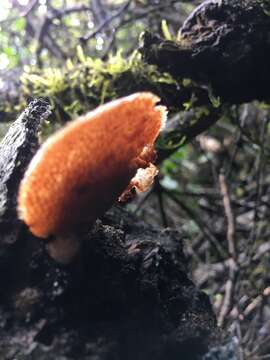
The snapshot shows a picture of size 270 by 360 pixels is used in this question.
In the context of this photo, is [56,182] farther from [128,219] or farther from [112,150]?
[128,219]

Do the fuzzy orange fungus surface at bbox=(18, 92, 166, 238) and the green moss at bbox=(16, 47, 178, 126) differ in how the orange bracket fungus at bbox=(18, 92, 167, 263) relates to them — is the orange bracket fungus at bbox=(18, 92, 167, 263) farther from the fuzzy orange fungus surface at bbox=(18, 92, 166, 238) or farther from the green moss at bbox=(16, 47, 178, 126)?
the green moss at bbox=(16, 47, 178, 126)

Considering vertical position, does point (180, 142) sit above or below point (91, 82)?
below

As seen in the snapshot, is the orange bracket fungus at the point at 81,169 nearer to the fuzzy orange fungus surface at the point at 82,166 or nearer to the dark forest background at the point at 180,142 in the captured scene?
the fuzzy orange fungus surface at the point at 82,166

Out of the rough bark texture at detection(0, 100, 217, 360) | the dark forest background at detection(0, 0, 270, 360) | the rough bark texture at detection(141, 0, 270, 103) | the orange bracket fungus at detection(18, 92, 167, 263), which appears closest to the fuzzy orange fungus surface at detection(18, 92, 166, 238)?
the orange bracket fungus at detection(18, 92, 167, 263)

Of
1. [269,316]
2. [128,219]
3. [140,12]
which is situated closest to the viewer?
[128,219]

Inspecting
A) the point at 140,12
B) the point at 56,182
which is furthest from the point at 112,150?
the point at 140,12

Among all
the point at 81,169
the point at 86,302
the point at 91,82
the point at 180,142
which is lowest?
the point at 180,142

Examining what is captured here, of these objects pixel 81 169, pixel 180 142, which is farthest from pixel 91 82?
pixel 81 169

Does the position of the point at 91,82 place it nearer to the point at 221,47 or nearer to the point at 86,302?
the point at 221,47
